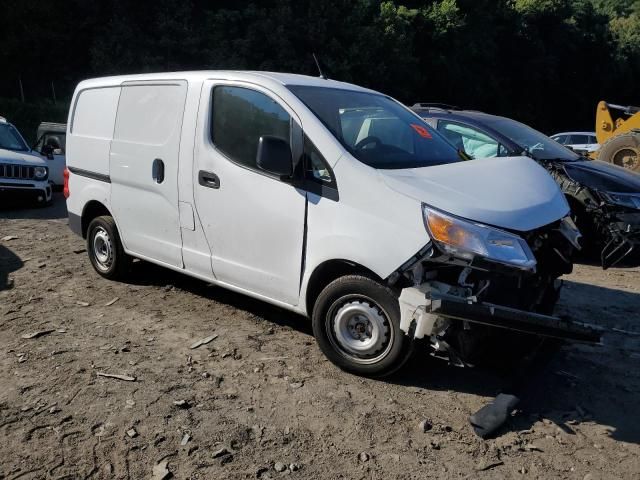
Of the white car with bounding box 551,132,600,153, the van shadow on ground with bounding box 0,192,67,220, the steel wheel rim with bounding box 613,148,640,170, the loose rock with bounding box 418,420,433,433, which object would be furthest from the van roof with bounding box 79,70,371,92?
the white car with bounding box 551,132,600,153

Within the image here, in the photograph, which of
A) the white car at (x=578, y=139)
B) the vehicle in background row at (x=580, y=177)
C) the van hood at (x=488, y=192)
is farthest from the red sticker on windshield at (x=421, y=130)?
the white car at (x=578, y=139)

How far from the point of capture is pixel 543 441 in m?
3.26

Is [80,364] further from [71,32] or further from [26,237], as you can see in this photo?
[71,32]

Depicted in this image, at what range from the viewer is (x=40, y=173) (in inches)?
404

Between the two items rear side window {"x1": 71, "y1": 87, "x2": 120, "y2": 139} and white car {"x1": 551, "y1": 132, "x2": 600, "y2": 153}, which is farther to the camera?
white car {"x1": 551, "y1": 132, "x2": 600, "y2": 153}

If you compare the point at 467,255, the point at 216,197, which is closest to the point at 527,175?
the point at 467,255

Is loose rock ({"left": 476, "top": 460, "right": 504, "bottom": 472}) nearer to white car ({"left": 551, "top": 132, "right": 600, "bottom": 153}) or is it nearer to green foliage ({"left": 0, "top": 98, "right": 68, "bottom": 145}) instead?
white car ({"left": 551, "top": 132, "right": 600, "bottom": 153})

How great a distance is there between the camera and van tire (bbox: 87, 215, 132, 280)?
5.61m

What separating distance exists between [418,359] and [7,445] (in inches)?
101

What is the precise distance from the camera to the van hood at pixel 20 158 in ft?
32.2

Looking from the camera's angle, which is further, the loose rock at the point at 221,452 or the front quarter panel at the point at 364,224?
the front quarter panel at the point at 364,224

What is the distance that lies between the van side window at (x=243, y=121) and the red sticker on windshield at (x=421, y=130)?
1115 mm

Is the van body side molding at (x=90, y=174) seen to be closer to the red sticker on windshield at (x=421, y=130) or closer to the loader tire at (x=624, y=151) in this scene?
the red sticker on windshield at (x=421, y=130)

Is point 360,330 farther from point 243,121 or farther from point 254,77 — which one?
point 254,77
